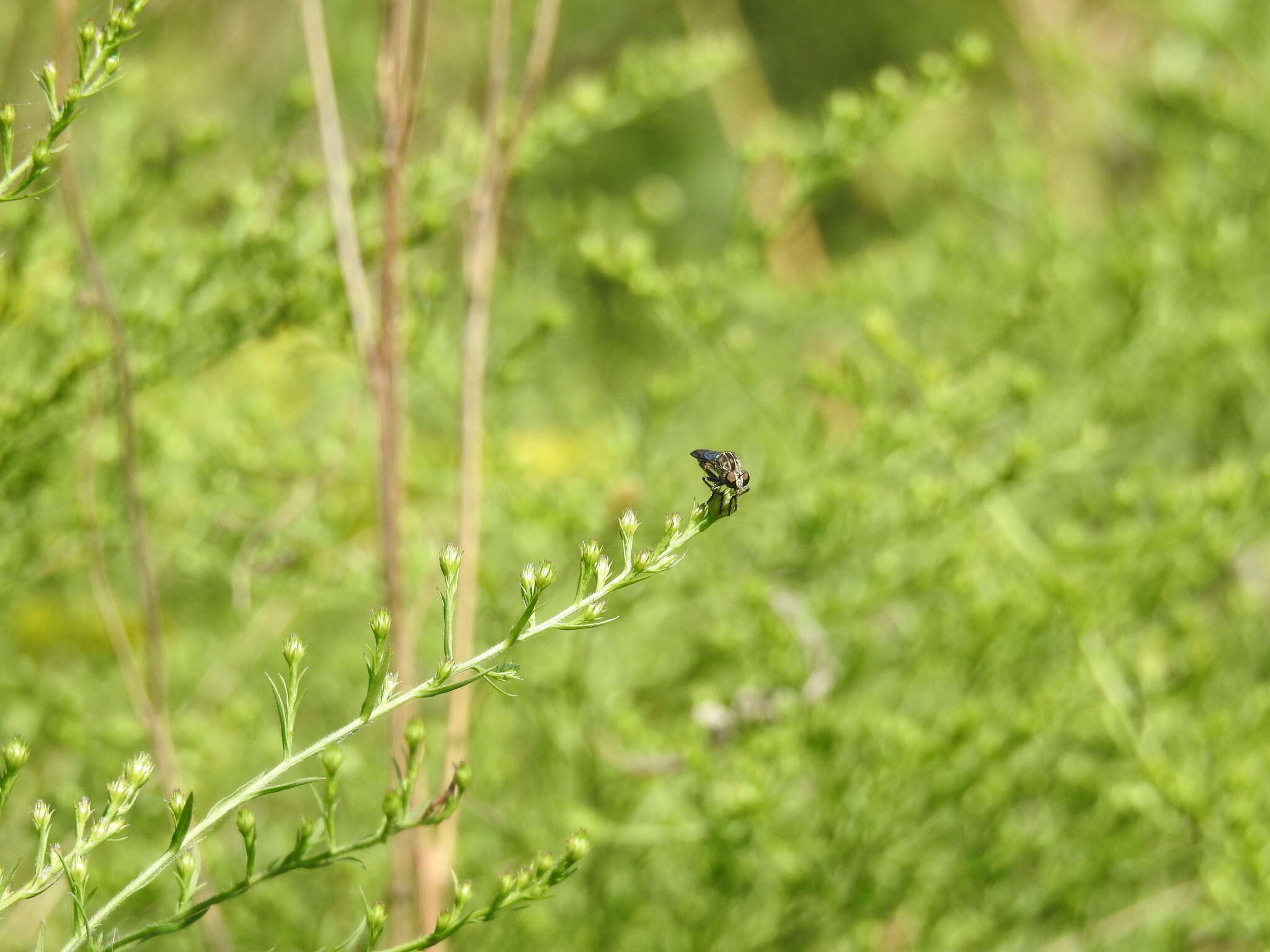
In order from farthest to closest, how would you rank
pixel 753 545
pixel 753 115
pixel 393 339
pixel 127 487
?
pixel 753 115, pixel 753 545, pixel 127 487, pixel 393 339

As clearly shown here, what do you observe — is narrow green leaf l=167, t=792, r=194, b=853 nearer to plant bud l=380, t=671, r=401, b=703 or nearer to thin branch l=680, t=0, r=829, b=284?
plant bud l=380, t=671, r=401, b=703

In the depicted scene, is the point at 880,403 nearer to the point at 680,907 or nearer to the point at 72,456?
the point at 680,907

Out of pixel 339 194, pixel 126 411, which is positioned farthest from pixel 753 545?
pixel 126 411

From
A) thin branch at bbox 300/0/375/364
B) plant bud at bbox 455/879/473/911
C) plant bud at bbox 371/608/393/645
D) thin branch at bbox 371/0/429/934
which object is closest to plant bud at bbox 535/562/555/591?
plant bud at bbox 371/608/393/645

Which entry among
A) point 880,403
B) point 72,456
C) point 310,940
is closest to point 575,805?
point 310,940

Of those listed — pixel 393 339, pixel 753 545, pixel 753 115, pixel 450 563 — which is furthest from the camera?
pixel 753 115

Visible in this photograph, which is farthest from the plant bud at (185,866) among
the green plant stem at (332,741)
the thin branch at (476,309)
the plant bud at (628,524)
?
the thin branch at (476,309)

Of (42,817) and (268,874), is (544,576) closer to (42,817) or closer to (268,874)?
(268,874)
